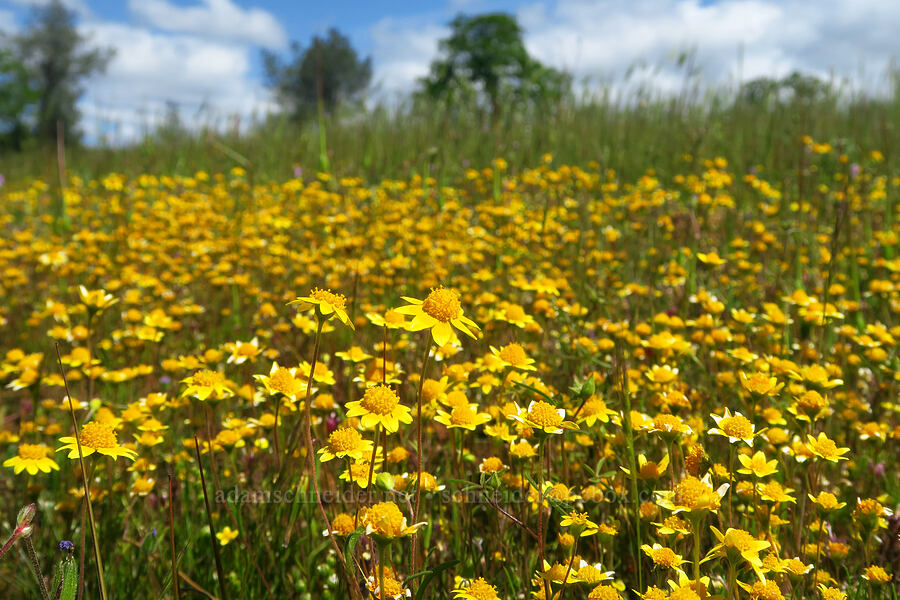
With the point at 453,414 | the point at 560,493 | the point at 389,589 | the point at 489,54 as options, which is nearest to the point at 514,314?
the point at 453,414

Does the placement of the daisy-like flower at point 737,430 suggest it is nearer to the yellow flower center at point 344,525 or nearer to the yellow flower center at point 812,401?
the yellow flower center at point 812,401

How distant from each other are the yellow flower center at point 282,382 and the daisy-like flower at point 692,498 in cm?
82

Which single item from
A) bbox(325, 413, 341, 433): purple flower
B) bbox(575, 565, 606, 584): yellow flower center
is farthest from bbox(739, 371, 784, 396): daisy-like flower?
bbox(325, 413, 341, 433): purple flower

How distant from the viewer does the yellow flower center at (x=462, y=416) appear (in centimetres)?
135

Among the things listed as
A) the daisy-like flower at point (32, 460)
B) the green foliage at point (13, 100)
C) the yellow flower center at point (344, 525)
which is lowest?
the yellow flower center at point (344, 525)

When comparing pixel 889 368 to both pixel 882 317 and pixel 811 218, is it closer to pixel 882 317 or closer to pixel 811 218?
pixel 882 317

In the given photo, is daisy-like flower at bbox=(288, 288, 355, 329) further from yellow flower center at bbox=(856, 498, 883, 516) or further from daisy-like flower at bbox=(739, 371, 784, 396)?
yellow flower center at bbox=(856, 498, 883, 516)

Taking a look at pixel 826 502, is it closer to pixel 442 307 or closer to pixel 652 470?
pixel 652 470

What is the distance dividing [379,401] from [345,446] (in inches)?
5.9

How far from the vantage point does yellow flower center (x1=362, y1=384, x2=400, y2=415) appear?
1.08 meters

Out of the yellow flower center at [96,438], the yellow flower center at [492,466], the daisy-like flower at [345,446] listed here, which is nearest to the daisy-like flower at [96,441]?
the yellow flower center at [96,438]

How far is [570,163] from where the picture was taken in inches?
256

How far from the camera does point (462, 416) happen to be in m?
1.35

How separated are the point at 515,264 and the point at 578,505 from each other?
2396 millimetres
